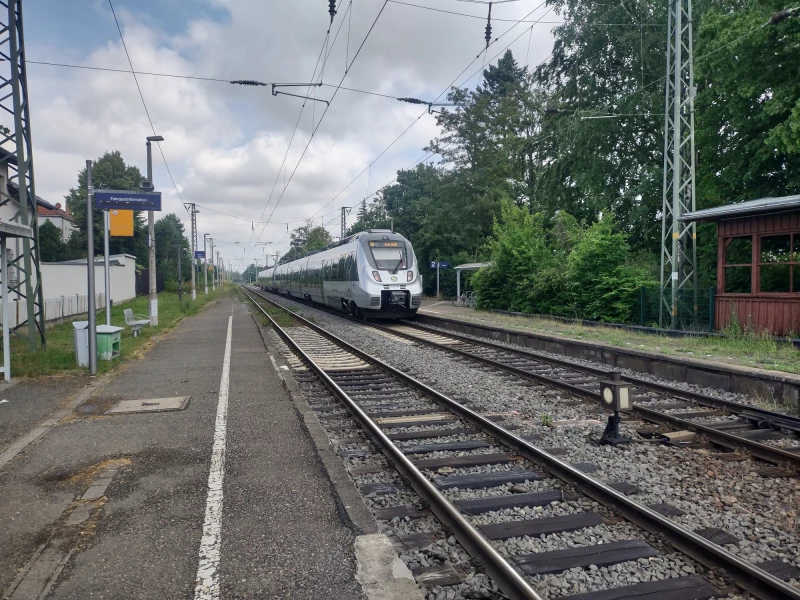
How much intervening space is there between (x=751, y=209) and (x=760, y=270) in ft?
5.96

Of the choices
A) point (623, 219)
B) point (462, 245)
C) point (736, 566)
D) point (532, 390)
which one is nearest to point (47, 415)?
point (532, 390)

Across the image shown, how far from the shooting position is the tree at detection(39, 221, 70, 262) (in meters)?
43.7

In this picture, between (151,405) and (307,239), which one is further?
(307,239)

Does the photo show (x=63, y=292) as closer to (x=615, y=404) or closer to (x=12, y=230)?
(x=12, y=230)

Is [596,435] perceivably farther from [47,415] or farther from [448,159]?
[448,159]

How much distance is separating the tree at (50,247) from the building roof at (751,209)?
42.3m

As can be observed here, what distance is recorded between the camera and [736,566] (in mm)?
3488

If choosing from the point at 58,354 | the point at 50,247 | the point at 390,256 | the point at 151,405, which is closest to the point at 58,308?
the point at 58,354

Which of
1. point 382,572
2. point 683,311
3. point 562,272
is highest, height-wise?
point 562,272

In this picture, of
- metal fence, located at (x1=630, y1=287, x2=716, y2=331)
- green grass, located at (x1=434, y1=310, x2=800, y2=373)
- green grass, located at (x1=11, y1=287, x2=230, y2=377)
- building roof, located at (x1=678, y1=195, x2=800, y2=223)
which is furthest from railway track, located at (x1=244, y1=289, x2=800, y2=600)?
metal fence, located at (x1=630, y1=287, x2=716, y2=331)

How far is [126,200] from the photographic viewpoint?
15.8m

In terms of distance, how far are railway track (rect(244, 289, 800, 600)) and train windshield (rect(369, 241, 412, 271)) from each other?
42.4ft

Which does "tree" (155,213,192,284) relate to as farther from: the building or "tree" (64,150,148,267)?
the building

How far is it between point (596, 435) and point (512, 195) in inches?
1454
